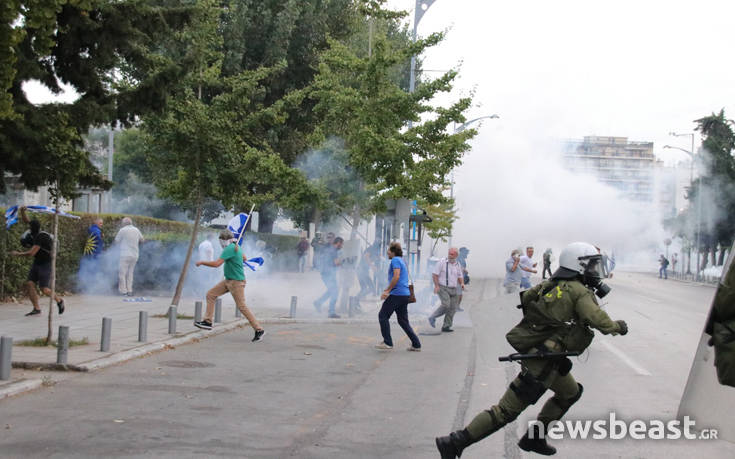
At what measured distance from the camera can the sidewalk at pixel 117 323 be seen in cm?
980

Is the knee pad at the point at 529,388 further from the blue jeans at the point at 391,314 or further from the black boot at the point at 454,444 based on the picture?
the blue jeans at the point at 391,314

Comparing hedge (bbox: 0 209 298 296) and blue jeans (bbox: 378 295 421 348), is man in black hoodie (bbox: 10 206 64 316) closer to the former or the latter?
hedge (bbox: 0 209 298 296)

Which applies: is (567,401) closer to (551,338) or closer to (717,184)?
(551,338)

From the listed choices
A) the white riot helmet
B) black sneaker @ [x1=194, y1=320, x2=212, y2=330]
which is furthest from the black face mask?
black sneaker @ [x1=194, y1=320, x2=212, y2=330]

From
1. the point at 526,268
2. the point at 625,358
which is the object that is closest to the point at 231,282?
the point at 625,358

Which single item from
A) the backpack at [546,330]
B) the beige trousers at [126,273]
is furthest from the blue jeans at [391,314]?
the beige trousers at [126,273]

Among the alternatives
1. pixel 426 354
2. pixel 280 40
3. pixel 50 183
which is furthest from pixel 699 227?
pixel 50 183

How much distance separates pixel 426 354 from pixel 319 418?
17.6ft

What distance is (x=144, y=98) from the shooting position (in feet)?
40.7

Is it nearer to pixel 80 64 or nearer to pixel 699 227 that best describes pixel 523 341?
pixel 80 64

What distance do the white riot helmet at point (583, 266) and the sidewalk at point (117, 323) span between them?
534cm

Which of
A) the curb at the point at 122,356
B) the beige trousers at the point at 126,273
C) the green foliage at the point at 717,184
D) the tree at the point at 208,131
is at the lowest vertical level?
the curb at the point at 122,356

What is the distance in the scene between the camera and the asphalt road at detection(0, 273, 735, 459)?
6246mm

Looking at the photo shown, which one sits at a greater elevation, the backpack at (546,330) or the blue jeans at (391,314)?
the backpack at (546,330)
